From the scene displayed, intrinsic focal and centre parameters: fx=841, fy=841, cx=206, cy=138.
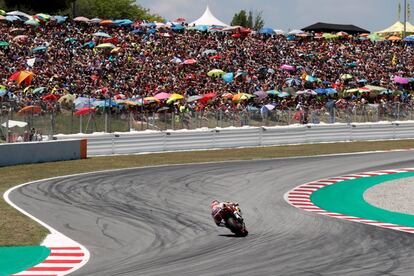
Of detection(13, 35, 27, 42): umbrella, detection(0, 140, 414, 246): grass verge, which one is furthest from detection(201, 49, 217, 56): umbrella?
detection(0, 140, 414, 246): grass verge

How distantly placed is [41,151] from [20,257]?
59.3 ft

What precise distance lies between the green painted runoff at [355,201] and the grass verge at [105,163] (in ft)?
24.6

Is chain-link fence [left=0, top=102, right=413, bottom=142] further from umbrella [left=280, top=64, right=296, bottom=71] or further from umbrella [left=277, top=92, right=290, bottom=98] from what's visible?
umbrella [left=280, top=64, right=296, bottom=71]

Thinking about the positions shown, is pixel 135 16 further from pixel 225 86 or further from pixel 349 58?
pixel 225 86

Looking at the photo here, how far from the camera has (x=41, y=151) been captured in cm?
3142

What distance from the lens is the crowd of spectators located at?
157 ft

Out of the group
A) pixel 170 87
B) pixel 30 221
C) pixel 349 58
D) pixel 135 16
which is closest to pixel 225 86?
pixel 170 87

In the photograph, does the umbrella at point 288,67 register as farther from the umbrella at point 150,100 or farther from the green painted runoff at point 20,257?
the green painted runoff at point 20,257

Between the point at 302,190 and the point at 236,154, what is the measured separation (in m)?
12.2

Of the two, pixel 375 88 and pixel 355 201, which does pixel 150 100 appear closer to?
pixel 375 88

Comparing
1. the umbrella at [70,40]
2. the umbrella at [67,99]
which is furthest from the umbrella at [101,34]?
the umbrella at [67,99]

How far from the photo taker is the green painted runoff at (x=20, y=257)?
41.5 ft

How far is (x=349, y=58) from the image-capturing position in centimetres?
6372

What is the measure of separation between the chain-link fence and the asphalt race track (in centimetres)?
608
